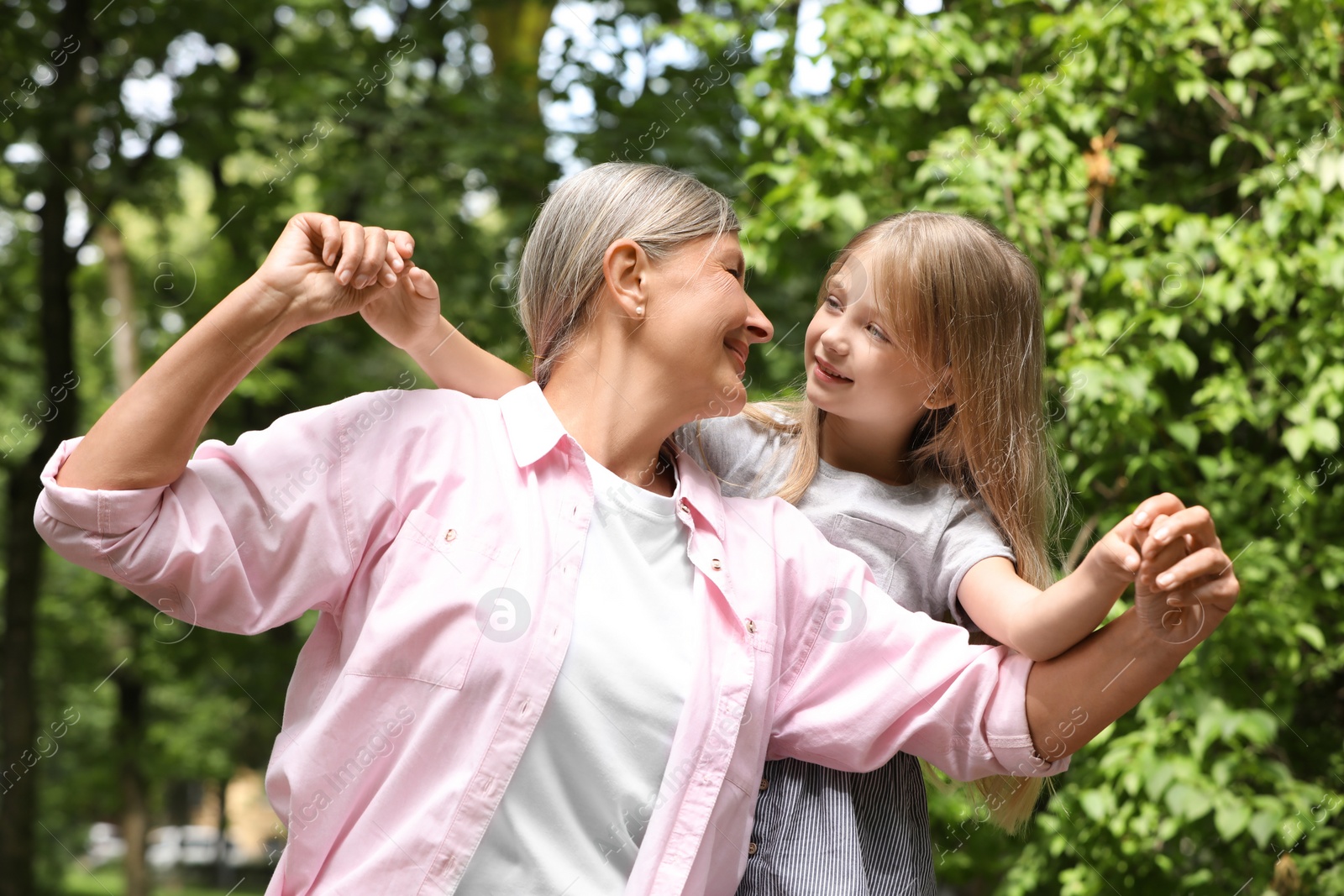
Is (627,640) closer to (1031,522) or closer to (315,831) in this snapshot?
(315,831)

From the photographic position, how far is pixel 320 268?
1.44m

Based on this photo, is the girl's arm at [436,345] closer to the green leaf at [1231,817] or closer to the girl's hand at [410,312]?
the girl's hand at [410,312]

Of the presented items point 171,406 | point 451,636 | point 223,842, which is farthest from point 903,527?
point 223,842

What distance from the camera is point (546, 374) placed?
186 centimetres

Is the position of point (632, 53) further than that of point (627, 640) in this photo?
Yes

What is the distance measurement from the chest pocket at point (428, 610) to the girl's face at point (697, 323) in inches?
15.1

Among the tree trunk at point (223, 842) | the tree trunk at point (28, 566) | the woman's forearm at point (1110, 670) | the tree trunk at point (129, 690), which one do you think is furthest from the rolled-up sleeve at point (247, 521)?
the tree trunk at point (223, 842)

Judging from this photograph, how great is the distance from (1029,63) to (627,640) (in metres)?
2.95

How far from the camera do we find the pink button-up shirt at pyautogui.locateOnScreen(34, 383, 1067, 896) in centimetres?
144

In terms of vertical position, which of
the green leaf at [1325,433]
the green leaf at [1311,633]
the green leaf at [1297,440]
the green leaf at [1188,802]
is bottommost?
the green leaf at [1188,802]

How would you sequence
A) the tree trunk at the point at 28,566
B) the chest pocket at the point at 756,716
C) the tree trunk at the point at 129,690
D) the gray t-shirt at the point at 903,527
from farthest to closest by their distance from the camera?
the tree trunk at the point at 129,690, the tree trunk at the point at 28,566, the gray t-shirt at the point at 903,527, the chest pocket at the point at 756,716

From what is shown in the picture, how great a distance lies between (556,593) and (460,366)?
19.3 inches

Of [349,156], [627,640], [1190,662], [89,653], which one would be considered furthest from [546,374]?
[89,653]

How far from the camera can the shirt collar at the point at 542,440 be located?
166 cm
